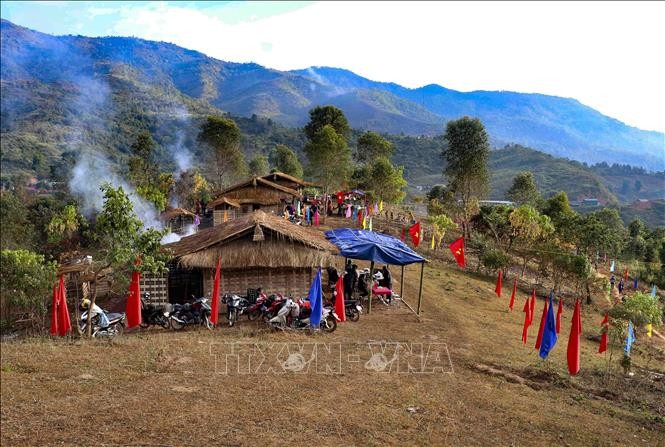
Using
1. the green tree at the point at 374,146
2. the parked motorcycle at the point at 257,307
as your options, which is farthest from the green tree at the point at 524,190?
the parked motorcycle at the point at 257,307

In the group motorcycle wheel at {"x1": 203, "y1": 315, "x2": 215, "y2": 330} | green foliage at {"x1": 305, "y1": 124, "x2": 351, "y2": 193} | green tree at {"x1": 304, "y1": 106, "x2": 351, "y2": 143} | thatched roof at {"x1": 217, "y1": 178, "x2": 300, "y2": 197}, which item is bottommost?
motorcycle wheel at {"x1": 203, "y1": 315, "x2": 215, "y2": 330}

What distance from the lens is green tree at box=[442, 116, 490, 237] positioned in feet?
123

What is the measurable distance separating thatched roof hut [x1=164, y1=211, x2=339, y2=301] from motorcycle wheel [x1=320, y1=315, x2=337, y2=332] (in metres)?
2.67

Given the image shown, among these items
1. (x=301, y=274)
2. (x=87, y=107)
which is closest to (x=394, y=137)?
(x=87, y=107)

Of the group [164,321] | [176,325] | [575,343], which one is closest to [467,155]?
[575,343]

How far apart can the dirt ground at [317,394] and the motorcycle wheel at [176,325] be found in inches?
23.0

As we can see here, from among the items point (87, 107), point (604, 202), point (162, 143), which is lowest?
point (604, 202)

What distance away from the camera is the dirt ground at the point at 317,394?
25.9 feet

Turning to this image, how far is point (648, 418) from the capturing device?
381 inches

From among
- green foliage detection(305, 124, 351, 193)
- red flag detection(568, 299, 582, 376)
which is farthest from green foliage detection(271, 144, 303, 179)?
red flag detection(568, 299, 582, 376)

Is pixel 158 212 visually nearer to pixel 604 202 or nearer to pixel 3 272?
pixel 3 272

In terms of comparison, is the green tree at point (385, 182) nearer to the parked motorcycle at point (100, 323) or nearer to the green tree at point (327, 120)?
the green tree at point (327, 120)

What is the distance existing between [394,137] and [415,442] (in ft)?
494

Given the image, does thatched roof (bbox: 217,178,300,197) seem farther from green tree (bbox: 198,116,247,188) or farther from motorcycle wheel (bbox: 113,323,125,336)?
motorcycle wheel (bbox: 113,323,125,336)
